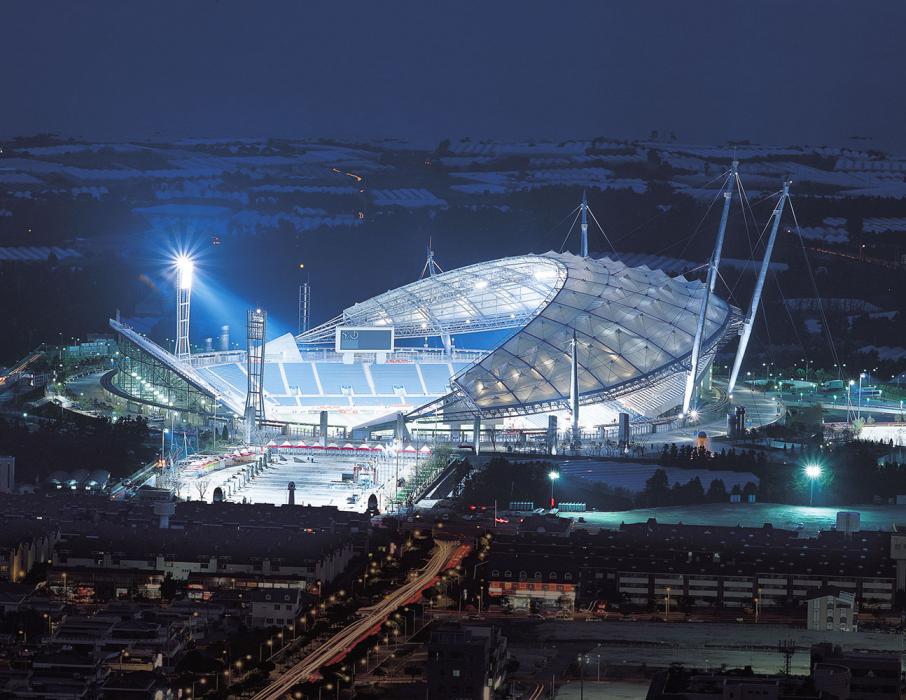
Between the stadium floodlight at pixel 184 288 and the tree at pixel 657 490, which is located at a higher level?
the stadium floodlight at pixel 184 288

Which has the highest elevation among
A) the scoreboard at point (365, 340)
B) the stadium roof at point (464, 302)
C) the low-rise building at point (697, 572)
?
the stadium roof at point (464, 302)

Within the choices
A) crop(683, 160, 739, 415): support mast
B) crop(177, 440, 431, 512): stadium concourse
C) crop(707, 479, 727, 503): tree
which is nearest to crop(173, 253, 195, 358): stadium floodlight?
crop(177, 440, 431, 512): stadium concourse

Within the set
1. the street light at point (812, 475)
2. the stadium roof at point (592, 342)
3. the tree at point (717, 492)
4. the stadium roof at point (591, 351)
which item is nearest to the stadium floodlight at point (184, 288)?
the stadium roof at point (592, 342)

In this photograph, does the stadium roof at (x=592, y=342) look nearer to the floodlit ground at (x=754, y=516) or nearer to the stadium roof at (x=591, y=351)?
the stadium roof at (x=591, y=351)

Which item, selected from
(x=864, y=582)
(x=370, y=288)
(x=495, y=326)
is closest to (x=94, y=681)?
(x=864, y=582)

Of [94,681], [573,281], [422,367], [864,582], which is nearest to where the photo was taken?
[94,681]

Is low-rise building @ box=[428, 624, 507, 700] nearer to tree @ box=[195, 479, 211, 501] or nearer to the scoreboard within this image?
tree @ box=[195, 479, 211, 501]

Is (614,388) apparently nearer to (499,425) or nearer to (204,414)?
(499,425)
